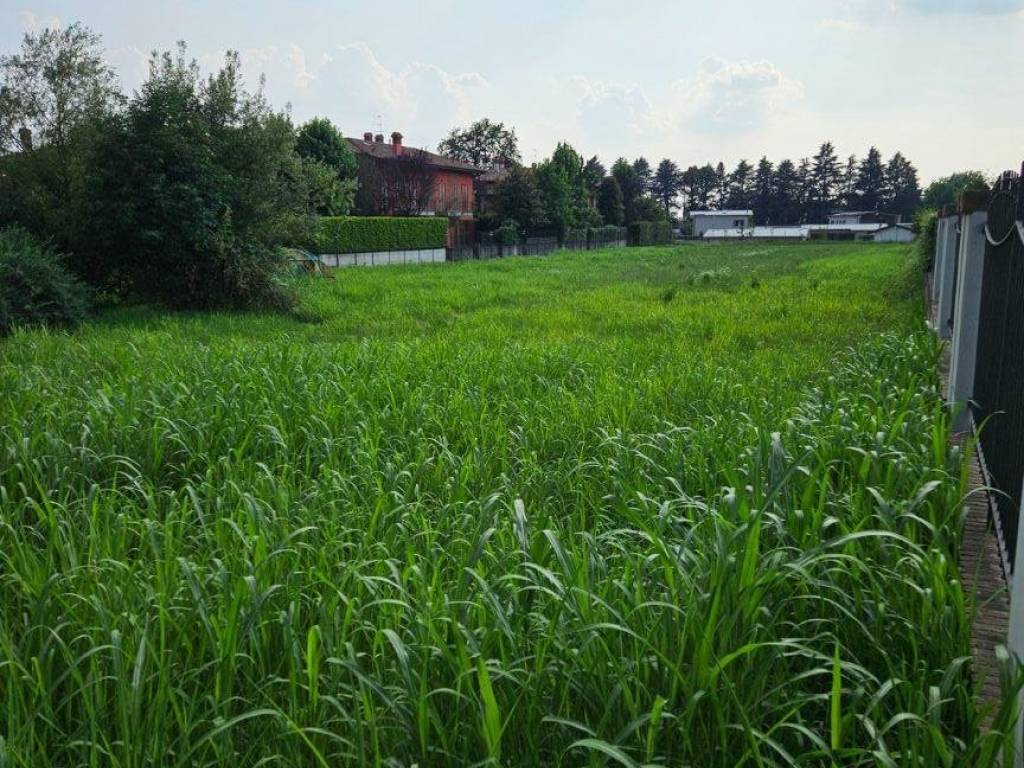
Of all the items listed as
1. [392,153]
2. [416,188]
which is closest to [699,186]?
[392,153]

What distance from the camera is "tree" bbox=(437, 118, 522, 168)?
83.8m

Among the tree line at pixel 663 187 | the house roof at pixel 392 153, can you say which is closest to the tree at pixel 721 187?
the tree line at pixel 663 187

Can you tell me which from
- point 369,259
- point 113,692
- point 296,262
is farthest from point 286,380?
point 369,259

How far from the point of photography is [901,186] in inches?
4513

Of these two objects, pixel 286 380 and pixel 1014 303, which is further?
pixel 286 380

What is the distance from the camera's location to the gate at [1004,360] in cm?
282

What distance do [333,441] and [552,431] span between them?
1.38 meters

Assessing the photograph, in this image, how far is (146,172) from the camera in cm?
1341

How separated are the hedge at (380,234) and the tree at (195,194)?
14.1 m

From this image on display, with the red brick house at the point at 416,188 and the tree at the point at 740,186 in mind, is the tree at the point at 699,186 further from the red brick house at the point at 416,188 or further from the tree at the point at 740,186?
the red brick house at the point at 416,188

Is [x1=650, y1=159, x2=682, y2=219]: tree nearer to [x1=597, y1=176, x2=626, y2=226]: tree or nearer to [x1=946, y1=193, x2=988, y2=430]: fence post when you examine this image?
[x1=597, y1=176, x2=626, y2=226]: tree

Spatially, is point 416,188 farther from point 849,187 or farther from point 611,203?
point 849,187

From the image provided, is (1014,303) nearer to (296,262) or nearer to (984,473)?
(984,473)

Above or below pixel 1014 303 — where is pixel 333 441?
below
